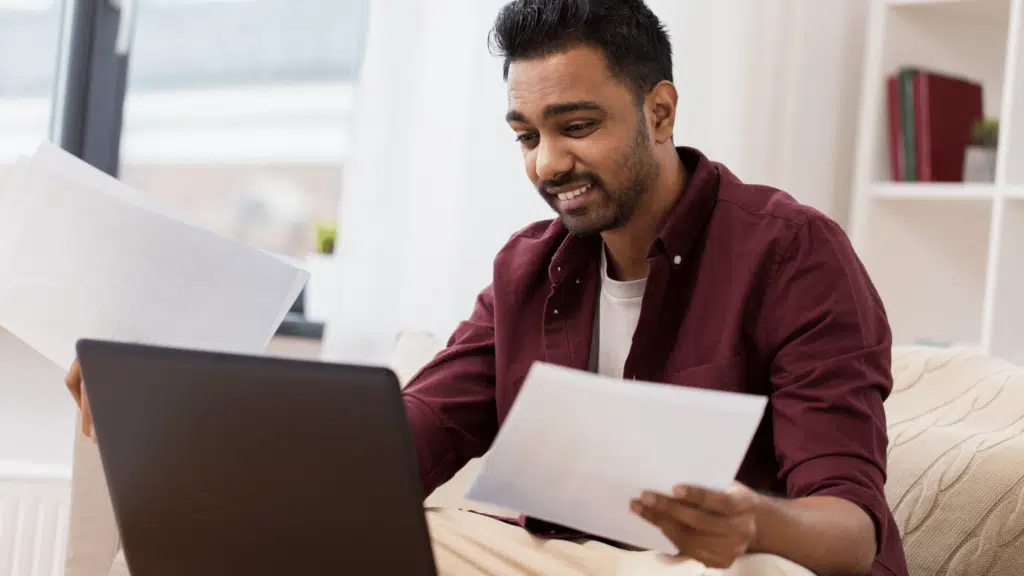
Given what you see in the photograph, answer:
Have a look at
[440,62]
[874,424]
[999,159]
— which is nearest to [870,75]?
[999,159]

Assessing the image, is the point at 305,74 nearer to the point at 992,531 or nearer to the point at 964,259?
the point at 964,259

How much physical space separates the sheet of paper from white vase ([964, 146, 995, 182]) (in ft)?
5.26

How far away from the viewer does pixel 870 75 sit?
2.41 metres

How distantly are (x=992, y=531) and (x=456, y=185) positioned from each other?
120 centimetres

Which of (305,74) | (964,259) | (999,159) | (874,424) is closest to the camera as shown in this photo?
(874,424)

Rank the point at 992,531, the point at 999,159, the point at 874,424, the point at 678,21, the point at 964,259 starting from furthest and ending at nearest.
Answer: the point at 964,259 → the point at 678,21 → the point at 999,159 → the point at 992,531 → the point at 874,424

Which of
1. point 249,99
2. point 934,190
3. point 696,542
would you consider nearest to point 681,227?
point 696,542

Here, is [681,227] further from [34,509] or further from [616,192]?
[34,509]

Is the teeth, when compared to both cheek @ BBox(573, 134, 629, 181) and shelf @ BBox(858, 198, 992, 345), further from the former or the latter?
shelf @ BBox(858, 198, 992, 345)

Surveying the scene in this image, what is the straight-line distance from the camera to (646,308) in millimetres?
1376

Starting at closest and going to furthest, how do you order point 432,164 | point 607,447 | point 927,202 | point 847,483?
point 607,447, point 847,483, point 432,164, point 927,202

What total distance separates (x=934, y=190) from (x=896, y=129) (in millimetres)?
149

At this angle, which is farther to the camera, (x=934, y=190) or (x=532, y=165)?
(x=934, y=190)

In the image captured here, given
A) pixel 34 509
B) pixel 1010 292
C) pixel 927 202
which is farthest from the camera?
pixel 927 202
